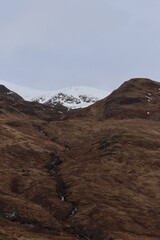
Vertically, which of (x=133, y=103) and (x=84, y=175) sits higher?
(x=133, y=103)

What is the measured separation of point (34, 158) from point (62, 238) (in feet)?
149

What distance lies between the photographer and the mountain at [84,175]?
68.1m

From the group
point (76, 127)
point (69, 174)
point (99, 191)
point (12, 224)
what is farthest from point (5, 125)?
point (12, 224)

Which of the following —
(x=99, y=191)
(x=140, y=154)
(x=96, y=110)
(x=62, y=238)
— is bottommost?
(x=62, y=238)

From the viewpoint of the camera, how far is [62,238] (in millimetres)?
61531

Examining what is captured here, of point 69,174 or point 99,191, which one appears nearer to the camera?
point 99,191

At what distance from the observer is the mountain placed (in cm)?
6812

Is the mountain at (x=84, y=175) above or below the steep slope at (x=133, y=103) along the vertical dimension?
below

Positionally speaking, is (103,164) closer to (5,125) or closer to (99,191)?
(99,191)

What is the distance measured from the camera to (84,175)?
90062mm

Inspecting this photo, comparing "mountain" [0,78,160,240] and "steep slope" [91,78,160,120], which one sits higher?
"steep slope" [91,78,160,120]

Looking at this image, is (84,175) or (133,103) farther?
(133,103)

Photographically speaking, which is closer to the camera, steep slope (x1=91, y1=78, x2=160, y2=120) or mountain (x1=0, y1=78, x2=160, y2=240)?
mountain (x1=0, y1=78, x2=160, y2=240)

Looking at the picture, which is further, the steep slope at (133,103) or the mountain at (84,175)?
the steep slope at (133,103)
